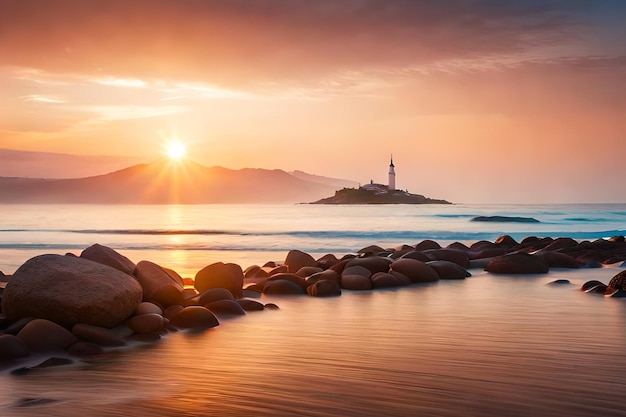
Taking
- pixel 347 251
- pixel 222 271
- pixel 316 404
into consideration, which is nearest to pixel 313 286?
pixel 222 271

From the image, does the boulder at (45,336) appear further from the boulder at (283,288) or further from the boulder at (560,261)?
the boulder at (560,261)

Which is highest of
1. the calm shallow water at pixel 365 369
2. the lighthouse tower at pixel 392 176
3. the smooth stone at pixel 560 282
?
the lighthouse tower at pixel 392 176

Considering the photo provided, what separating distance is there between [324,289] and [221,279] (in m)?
1.99

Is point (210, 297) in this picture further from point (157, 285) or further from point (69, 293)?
point (69, 293)

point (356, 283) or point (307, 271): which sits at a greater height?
point (307, 271)

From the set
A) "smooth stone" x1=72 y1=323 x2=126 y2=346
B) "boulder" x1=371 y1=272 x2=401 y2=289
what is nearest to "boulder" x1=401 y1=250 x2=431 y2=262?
"boulder" x1=371 y1=272 x2=401 y2=289

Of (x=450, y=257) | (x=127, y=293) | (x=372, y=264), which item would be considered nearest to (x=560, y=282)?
(x=450, y=257)

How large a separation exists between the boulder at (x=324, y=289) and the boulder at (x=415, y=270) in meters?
2.37

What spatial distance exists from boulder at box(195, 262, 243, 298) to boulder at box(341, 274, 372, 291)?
2.35m

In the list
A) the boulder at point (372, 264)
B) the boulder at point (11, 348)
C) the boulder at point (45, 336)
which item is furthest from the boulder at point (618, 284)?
the boulder at point (11, 348)

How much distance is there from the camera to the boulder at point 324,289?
44.0 feet

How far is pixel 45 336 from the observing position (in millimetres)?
8367

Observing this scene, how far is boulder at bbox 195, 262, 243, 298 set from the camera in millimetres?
13172

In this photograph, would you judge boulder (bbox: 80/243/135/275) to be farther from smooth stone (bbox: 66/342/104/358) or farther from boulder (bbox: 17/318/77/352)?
smooth stone (bbox: 66/342/104/358)
